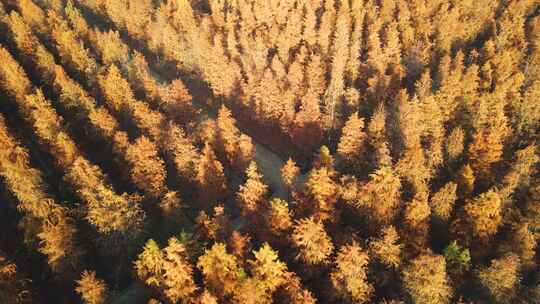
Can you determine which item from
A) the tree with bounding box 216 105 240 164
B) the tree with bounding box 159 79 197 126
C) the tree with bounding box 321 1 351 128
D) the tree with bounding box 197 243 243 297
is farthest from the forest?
the tree with bounding box 321 1 351 128

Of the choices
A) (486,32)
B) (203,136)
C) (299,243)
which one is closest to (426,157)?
(299,243)

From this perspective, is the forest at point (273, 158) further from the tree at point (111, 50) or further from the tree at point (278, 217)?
the tree at point (111, 50)

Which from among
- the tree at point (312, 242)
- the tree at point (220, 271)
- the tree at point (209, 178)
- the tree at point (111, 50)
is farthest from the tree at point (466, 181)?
the tree at point (111, 50)

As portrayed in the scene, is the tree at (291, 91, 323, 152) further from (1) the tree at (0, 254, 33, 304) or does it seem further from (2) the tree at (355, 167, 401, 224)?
(1) the tree at (0, 254, 33, 304)

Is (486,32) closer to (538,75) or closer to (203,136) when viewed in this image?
(538,75)

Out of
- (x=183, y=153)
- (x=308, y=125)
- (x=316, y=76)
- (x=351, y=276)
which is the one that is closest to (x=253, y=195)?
(x=183, y=153)
